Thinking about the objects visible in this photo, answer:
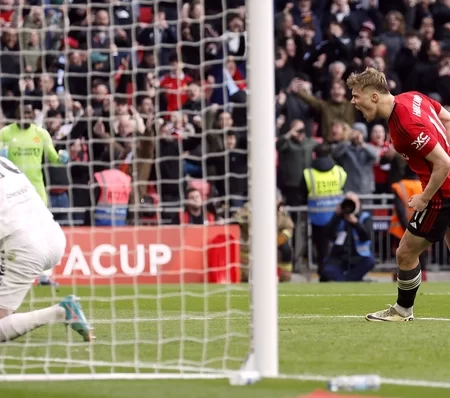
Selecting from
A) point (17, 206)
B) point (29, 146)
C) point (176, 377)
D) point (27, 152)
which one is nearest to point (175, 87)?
point (29, 146)

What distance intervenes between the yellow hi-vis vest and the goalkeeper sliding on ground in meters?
4.91

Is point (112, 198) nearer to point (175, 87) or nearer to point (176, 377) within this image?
point (175, 87)

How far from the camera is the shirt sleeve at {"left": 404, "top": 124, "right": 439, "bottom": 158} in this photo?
922cm

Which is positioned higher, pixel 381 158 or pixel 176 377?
pixel 381 158

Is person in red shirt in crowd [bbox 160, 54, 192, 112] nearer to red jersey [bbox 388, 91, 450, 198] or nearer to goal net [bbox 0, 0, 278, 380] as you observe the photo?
goal net [bbox 0, 0, 278, 380]

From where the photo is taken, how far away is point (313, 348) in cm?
813

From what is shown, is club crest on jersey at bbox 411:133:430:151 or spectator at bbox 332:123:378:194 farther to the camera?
spectator at bbox 332:123:378:194

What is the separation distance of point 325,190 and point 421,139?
9202 mm

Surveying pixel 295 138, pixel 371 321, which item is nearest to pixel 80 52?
pixel 371 321

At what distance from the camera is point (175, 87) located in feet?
46.1

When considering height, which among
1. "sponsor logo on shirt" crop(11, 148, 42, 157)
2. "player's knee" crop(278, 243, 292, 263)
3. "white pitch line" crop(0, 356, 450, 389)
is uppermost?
"sponsor logo on shirt" crop(11, 148, 42, 157)

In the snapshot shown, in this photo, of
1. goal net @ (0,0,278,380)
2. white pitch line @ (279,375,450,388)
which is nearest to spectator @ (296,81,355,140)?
goal net @ (0,0,278,380)

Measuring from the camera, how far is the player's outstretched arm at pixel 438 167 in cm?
920

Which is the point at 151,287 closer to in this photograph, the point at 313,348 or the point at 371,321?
the point at 371,321
